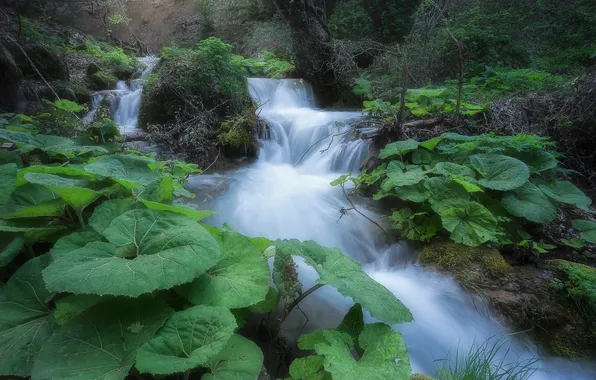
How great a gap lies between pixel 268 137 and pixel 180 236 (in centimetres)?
573

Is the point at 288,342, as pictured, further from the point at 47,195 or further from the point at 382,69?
the point at 382,69

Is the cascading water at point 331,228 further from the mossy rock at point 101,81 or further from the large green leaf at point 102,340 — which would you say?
the mossy rock at point 101,81

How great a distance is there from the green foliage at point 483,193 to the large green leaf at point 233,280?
2.30 m

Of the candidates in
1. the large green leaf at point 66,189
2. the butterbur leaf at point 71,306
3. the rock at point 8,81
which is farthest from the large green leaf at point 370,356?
the rock at point 8,81

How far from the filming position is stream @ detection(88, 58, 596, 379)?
8.43 feet

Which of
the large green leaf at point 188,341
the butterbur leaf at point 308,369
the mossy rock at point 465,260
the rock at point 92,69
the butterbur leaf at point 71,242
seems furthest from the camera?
the rock at point 92,69

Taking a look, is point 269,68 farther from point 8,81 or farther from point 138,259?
point 138,259

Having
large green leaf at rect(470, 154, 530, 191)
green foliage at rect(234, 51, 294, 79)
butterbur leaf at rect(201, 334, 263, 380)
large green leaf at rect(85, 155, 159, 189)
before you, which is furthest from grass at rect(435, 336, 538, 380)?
green foliage at rect(234, 51, 294, 79)

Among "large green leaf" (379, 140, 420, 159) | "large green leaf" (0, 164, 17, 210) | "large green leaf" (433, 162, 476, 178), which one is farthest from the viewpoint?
"large green leaf" (379, 140, 420, 159)

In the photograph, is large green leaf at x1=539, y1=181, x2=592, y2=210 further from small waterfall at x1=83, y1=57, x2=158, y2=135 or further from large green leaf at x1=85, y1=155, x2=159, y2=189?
small waterfall at x1=83, y1=57, x2=158, y2=135

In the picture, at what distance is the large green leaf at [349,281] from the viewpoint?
1655 millimetres

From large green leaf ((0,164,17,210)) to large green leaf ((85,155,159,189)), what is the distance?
0.42 metres

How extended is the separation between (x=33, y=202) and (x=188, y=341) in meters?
1.24

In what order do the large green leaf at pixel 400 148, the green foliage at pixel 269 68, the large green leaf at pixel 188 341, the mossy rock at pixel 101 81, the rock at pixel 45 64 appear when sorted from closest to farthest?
1. the large green leaf at pixel 188 341
2. the large green leaf at pixel 400 148
3. the rock at pixel 45 64
4. the mossy rock at pixel 101 81
5. the green foliage at pixel 269 68
